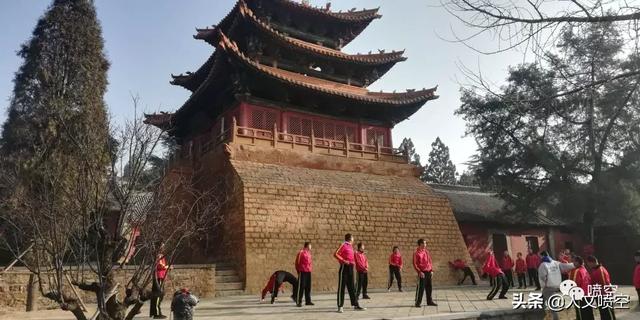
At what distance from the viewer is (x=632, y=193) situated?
57.8 ft

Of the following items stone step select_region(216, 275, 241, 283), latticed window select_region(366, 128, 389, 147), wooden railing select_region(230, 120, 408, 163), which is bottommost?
stone step select_region(216, 275, 241, 283)

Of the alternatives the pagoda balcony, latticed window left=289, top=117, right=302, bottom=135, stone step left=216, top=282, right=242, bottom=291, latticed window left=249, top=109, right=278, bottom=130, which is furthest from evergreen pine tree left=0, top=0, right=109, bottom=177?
latticed window left=289, top=117, right=302, bottom=135

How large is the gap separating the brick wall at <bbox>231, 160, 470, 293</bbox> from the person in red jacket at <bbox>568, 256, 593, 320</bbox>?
6.73 metres

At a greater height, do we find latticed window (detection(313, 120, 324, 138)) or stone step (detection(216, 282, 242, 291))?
latticed window (detection(313, 120, 324, 138))

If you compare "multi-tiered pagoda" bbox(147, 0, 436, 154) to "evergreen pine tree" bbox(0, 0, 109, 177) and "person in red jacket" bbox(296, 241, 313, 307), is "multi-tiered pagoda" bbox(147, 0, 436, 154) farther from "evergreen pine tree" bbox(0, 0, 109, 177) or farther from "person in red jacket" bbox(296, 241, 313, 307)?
"person in red jacket" bbox(296, 241, 313, 307)

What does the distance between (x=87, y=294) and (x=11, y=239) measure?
3.62m

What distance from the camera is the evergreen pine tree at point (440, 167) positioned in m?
43.9

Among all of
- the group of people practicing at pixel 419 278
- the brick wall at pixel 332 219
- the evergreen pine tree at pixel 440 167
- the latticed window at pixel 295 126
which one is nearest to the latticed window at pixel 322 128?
the latticed window at pixel 295 126

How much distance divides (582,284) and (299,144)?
30.9 ft

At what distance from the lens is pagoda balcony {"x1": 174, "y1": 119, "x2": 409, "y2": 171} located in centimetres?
1373

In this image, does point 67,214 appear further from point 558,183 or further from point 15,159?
point 558,183

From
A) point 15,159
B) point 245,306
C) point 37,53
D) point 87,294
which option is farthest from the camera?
point 37,53

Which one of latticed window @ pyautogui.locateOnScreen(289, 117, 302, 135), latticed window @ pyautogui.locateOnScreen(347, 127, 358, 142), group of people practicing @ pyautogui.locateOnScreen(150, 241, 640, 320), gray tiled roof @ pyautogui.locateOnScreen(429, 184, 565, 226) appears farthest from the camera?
gray tiled roof @ pyautogui.locateOnScreen(429, 184, 565, 226)

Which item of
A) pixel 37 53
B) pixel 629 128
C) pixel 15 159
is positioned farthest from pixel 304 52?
pixel 629 128
